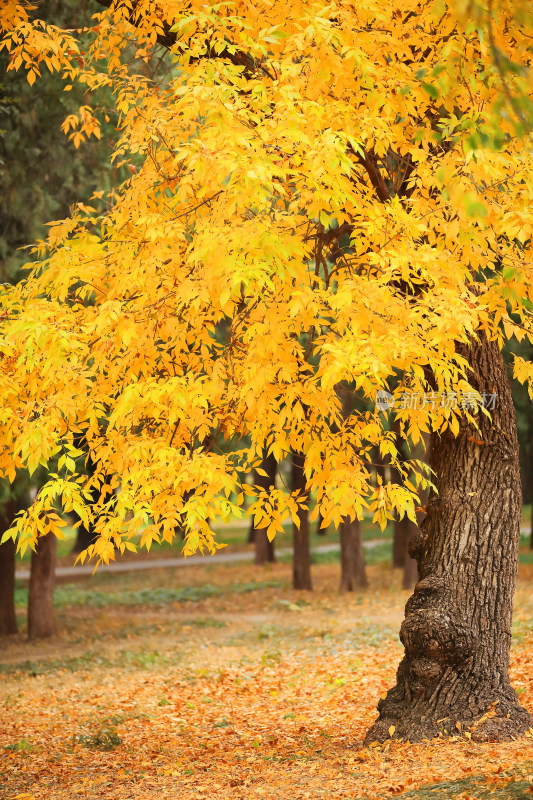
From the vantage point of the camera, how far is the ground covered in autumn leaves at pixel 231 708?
6.05 meters

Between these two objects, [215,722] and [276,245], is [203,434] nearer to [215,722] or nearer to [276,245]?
[276,245]

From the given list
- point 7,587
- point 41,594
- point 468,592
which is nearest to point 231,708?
point 468,592

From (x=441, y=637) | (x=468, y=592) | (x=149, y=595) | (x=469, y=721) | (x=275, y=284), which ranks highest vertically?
(x=275, y=284)

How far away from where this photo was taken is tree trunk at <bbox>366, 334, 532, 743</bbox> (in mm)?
6672

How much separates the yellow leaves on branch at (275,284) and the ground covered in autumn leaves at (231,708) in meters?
1.92

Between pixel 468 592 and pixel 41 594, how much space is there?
1305cm

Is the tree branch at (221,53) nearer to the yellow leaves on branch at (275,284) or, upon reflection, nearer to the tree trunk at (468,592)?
the yellow leaves on branch at (275,284)

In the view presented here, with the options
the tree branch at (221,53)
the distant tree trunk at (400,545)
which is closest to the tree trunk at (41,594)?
the distant tree trunk at (400,545)

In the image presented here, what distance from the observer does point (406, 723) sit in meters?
6.76

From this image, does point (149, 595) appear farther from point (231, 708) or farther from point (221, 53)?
point (221, 53)

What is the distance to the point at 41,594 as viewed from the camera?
17.9 metres

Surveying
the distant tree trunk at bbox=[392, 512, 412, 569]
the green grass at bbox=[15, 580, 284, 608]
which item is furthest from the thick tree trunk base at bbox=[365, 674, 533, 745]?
the green grass at bbox=[15, 580, 284, 608]

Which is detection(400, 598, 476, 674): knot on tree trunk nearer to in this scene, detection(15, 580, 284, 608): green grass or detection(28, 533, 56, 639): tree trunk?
detection(28, 533, 56, 639): tree trunk

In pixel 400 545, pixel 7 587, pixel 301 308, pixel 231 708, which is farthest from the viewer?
pixel 400 545
